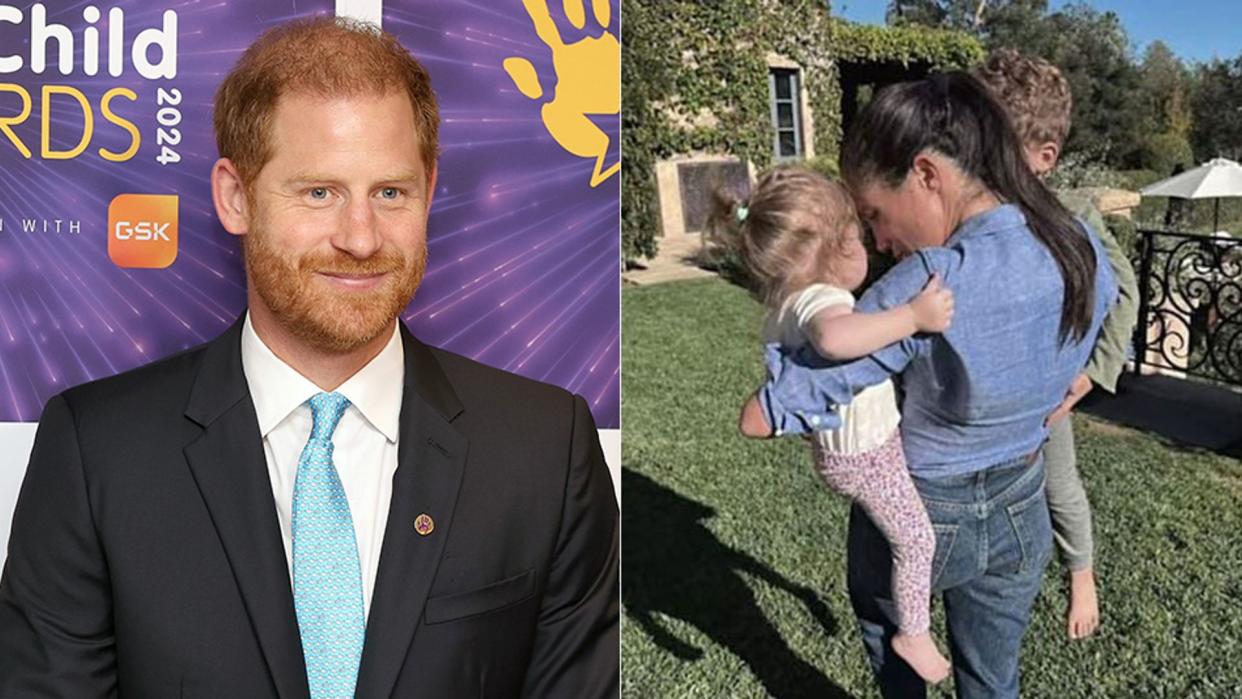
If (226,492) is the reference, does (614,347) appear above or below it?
above

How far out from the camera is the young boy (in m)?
2.21

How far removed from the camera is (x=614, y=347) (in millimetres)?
1834

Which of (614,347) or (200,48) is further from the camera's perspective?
(614,347)

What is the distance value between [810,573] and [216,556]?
11.2ft

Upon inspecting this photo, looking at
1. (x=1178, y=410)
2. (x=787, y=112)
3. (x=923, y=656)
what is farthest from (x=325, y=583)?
(x=787, y=112)

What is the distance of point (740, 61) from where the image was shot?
51.0 feet

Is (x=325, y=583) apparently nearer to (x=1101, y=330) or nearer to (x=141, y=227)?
(x=141, y=227)

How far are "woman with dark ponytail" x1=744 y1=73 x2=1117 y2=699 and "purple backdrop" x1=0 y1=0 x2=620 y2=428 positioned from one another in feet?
1.63

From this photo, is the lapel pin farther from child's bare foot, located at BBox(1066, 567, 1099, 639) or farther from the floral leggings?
child's bare foot, located at BBox(1066, 567, 1099, 639)

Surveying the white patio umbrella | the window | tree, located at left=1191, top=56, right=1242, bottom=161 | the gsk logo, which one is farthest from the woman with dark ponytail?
tree, located at left=1191, top=56, right=1242, bottom=161

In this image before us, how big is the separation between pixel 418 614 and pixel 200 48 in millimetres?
910

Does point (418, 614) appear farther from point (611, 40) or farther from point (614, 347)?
point (611, 40)

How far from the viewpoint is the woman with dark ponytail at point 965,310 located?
76.2 inches

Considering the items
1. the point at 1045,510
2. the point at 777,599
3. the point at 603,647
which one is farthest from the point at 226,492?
the point at 777,599
